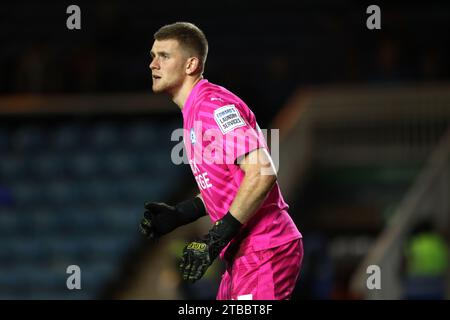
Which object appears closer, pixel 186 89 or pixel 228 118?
pixel 228 118

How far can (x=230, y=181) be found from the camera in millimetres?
4578

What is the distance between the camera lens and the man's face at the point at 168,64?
466 cm

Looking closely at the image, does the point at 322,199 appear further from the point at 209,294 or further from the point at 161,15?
the point at 161,15

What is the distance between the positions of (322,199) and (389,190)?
31.3 inches

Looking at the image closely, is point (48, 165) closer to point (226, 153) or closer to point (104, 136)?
point (104, 136)

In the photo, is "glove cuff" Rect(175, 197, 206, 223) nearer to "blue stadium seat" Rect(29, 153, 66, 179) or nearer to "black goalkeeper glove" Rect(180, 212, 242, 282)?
"black goalkeeper glove" Rect(180, 212, 242, 282)

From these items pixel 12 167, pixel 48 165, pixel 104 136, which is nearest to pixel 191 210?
pixel 104 136

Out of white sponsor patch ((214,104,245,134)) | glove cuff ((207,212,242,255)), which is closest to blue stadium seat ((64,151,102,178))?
white sponsor patch ((214,104,245,134))

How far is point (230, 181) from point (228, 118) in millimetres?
307

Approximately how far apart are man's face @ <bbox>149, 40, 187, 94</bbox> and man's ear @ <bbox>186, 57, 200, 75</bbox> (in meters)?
0.02

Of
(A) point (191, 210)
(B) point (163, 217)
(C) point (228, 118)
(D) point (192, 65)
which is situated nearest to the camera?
(C) point (228, 118)

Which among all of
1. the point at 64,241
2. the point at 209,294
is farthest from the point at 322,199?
the point at 64,241

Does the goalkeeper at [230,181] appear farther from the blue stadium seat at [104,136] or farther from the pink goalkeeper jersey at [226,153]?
the blue stadium seat at [104,136]

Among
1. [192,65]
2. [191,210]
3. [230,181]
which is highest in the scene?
[192,65]
